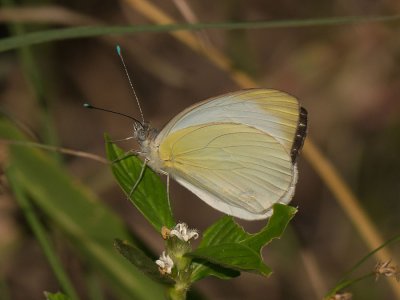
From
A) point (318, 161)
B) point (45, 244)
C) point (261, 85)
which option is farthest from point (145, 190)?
point (261, 85)

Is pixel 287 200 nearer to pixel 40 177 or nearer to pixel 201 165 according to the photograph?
pixel 201 165

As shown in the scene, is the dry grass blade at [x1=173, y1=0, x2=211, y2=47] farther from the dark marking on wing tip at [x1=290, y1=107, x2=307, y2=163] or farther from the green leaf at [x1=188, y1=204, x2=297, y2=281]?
the green leaf at [x1=188, y1=204, x2=297, y2=281]

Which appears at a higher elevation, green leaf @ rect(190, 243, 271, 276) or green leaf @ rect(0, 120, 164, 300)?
green leaf @ rect(0, 120, 164, 300)

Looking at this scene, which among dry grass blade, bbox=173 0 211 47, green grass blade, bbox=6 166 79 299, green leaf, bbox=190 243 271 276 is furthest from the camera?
dry grass blade, bbox=173 0 211 47

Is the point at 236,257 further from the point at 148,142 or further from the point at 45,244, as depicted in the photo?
the point at 148,142

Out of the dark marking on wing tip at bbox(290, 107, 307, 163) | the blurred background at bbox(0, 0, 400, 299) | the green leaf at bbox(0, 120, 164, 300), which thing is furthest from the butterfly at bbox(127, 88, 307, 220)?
Result: the blurred background at bbox(0, 0, 400, 299)

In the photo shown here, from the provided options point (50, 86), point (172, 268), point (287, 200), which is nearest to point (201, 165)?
point (287, 200)

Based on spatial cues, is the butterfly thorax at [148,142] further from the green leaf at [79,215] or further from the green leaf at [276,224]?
the green leaf at [276,224]

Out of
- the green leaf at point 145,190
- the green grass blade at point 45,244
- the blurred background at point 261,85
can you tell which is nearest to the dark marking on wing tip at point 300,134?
the green leaf at point 145,190
